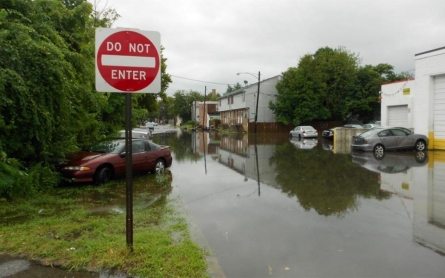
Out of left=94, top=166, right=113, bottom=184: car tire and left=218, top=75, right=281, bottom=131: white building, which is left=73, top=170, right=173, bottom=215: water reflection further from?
left=218, top=75, right=281, bottom=131: white building

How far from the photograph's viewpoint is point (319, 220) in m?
6.66

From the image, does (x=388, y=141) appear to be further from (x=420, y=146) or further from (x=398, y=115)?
(x=398, y=115)

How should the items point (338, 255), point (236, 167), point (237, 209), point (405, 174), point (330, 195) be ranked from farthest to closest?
point (236, 167), point (405, 174), point (330, 195), point (237, 209), point (338, 255)

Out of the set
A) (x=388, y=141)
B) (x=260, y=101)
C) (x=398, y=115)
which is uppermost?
(x=260, y=101)

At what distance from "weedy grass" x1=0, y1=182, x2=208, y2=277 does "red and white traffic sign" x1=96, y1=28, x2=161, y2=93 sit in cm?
212

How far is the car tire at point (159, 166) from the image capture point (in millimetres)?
12534

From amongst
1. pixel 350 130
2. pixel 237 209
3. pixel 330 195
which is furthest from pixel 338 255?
pixel 350 130

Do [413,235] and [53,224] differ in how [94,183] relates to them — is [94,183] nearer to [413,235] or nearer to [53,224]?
[53,224]

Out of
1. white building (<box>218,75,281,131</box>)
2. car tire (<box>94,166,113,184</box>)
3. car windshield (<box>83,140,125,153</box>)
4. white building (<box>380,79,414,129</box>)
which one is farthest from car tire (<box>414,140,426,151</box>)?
white building (<box>218,75,281,131</box>)

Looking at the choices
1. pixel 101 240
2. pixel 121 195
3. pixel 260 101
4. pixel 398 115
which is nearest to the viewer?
pixel 101 240

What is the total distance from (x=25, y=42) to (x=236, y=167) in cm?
910

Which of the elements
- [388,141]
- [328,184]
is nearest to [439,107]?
[388,141]

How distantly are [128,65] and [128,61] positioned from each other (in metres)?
0.05

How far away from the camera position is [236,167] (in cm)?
1474
